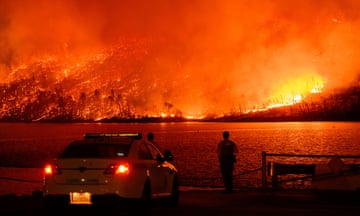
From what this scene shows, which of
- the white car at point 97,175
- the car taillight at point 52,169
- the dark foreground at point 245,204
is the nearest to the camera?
the white car at point 97,175

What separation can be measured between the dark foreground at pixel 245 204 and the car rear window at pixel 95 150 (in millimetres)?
1163

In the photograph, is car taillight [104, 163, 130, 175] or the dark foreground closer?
car taillight [104, 163, 130, 175]

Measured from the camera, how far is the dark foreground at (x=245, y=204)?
48.5 ft

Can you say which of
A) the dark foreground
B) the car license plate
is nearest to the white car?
the car license plate

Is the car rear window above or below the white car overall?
above

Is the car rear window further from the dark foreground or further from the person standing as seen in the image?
the person standing

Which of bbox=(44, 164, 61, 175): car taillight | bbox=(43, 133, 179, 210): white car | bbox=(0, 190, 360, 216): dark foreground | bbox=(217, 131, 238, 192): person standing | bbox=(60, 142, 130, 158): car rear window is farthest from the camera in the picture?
bbox=(217, 131, 238, 192): person standing

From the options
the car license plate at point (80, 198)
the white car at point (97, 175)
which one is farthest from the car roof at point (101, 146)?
the car license plate at point (80, 198)

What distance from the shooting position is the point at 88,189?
1320 cm

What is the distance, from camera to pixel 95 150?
14.3 metres

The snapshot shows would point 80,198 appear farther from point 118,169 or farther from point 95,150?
point 95,150

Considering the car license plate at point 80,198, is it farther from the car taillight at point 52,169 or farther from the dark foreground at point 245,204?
the car taillight at point 52,169

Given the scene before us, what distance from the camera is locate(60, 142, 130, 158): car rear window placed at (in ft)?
45.4

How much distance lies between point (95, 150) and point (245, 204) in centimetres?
475
